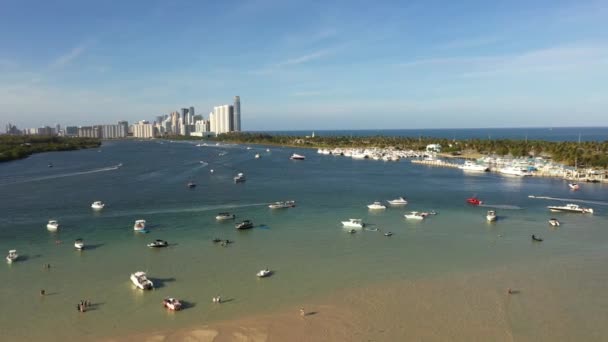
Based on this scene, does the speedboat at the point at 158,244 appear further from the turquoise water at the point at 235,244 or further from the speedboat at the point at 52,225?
the speedboat at the point at 52,225

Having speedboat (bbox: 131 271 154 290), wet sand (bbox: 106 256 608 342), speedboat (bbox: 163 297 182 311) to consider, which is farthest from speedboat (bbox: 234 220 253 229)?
wet sand (bbox: 106 256 608 342)

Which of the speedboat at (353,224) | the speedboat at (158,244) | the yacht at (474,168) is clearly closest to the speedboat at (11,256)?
the speedboat at (158,244)

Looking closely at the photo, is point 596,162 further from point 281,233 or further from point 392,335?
point 392,335

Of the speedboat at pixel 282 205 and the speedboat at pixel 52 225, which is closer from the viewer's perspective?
the speedboat at pixel 52 225

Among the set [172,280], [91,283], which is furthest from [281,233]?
[91,283]

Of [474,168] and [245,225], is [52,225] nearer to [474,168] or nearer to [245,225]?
[245,225]

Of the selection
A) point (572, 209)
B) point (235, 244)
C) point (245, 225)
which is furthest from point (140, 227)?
point (572, 209)

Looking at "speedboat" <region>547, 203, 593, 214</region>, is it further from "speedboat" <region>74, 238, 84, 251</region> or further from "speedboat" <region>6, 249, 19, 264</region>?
"speedboat" <region>6, 249, 19, 264</region>
